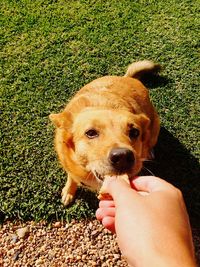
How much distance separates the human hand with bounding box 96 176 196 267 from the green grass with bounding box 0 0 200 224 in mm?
2325

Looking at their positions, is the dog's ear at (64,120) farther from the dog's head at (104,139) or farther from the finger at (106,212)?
the finger at (106,212)

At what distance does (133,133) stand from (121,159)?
55 cm

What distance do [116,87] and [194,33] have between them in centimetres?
249

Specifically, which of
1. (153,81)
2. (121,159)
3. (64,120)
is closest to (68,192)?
(64,120)

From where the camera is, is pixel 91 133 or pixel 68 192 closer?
pixel 91 133

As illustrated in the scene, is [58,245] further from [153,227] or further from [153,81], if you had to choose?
[153,81]

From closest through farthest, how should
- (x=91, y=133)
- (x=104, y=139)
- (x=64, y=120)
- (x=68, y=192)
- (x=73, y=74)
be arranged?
(x=104, y=139)
(x=91, y=133)
(x=64, y=120)
(x=68, y=192)
(x=73, y=74)

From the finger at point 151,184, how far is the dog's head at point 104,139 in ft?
2.74

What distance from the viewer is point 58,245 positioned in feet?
14.6

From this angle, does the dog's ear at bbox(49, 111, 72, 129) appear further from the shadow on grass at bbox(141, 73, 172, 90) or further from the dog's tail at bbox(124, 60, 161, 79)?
the shadow on grass at bbox(141, 73, 172, 90)

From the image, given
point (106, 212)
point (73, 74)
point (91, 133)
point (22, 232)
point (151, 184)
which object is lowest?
point (22, 232)

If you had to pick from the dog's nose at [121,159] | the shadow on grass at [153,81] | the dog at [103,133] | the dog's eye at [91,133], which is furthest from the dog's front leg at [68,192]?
the shadow on grass at [153,81]

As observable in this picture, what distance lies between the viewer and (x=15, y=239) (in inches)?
174

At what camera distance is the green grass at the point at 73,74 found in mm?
4812
